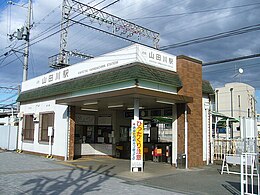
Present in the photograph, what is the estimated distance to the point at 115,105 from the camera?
703 inches

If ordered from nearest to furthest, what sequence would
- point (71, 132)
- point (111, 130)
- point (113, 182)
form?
point (113, 182) < point (71, 132) < point (111, 130)

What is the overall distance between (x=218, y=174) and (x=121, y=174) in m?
4.46

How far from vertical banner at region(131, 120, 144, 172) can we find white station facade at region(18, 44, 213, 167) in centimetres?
47

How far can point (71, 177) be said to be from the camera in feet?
37.8

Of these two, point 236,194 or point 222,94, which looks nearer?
point 236,194

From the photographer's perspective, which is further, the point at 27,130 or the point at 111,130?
the point at 27,130

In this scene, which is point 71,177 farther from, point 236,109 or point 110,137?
point 236,109

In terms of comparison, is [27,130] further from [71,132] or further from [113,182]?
[113,182]

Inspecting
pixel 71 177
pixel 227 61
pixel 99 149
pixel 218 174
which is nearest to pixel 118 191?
pixel 71 177

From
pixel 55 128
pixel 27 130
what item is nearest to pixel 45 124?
pixel 55 128

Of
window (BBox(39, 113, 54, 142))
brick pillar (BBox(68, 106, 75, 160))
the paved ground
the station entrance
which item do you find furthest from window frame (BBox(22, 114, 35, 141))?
the paved ground

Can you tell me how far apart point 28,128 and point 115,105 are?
8.58 metres

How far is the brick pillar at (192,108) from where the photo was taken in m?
15.4

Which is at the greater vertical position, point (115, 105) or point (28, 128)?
point (115, 105)
